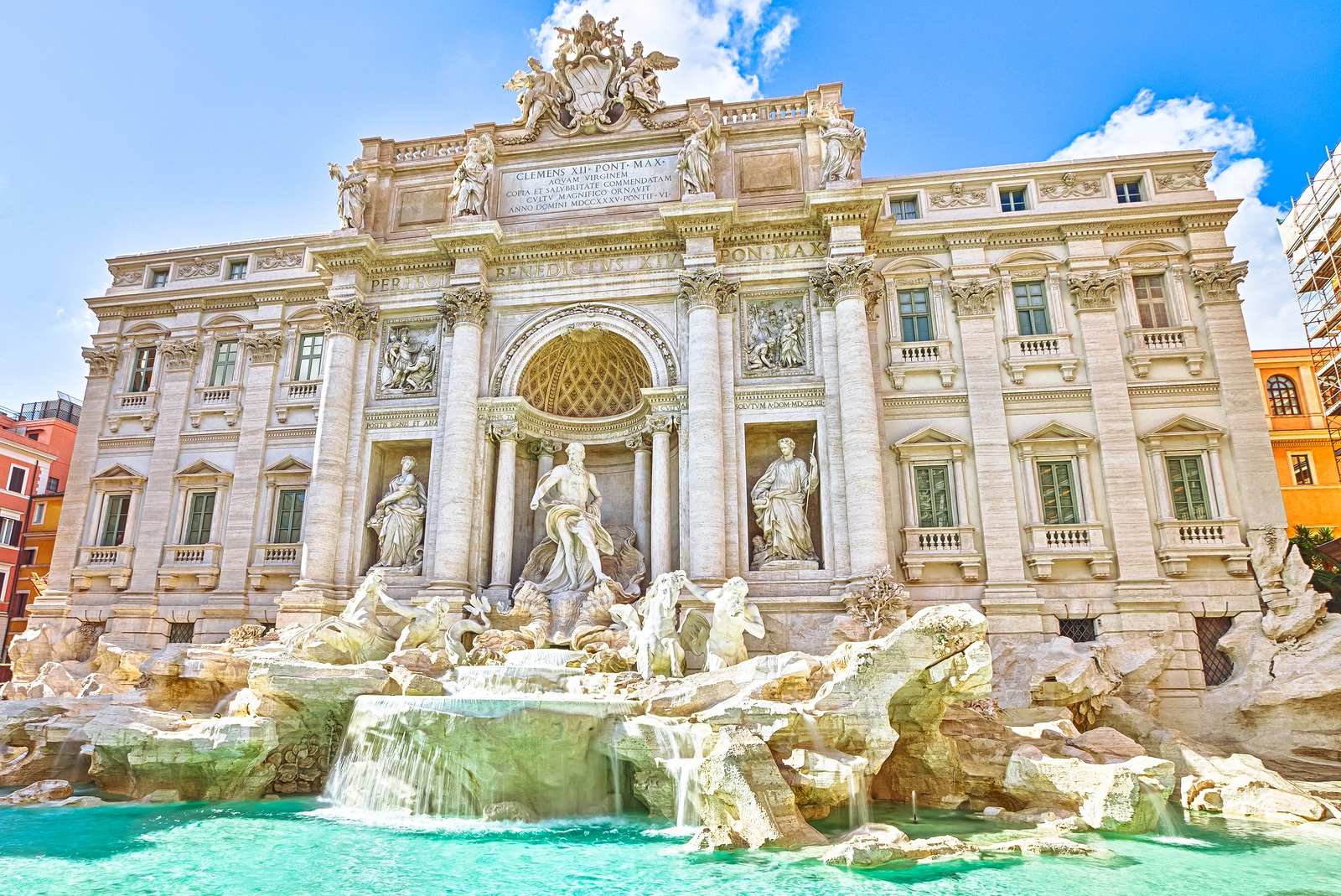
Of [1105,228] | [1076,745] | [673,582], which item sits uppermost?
[1105,228]

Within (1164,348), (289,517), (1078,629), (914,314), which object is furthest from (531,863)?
(1164,348)

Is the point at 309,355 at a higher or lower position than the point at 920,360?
higher

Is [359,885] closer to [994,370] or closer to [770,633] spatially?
[770,633]

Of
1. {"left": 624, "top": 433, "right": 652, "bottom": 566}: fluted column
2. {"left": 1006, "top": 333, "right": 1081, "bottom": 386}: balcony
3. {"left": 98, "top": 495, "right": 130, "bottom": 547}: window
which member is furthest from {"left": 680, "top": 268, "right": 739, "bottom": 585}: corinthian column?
{"left": 98, "top": 495, "right": 130, "bottom": 547}: window

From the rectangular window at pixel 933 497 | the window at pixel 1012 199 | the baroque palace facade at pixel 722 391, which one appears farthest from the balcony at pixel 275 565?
the window at pixel 1012 199

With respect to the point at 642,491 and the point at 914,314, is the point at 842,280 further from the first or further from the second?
the point at 642,491

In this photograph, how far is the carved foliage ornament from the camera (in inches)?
733

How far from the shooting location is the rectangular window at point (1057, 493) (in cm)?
1802

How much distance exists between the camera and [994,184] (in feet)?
66.3

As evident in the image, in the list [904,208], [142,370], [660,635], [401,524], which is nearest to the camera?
[660,635]

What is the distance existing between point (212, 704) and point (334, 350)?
8940 millimetres

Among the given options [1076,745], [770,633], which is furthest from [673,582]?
[1076,745]

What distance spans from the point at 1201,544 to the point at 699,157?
1410cm

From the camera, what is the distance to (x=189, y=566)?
68.2 feet
